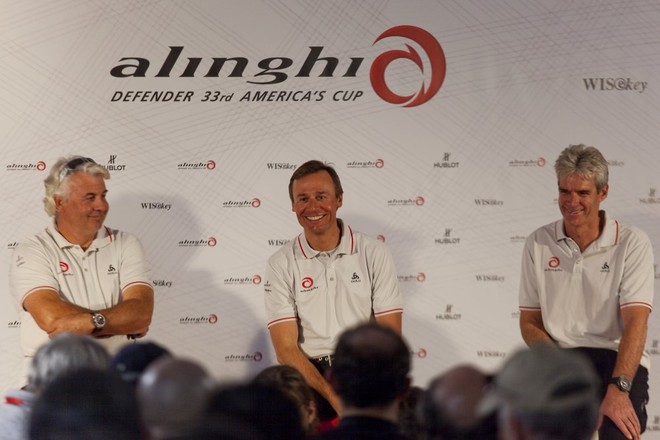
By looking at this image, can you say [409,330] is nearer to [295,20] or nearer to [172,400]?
[295,20]

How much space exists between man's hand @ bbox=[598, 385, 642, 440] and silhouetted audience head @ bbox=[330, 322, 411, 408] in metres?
2.36

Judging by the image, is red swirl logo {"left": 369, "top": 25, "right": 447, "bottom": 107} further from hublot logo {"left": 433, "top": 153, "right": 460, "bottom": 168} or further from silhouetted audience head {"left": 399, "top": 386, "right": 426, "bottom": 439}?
silhouetted audience head {"left": 399, "top": 386, "right": 426, "bottom": 439}

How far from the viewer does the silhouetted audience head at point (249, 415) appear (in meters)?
1.95

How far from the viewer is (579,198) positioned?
493cm

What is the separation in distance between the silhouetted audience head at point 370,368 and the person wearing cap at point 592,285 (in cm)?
241

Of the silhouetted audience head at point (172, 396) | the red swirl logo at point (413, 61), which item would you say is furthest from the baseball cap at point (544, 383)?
the red swirl logo at point (413, 61)

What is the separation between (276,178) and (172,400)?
13.6 ft

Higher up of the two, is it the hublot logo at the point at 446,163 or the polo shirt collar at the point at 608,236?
the hublot logo at the point at 446,163

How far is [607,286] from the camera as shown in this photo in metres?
5.07

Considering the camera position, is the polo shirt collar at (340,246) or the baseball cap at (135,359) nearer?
the baseball cap at (135,359)

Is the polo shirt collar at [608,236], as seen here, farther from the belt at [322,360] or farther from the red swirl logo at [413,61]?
the red swirl logo at [413,61]

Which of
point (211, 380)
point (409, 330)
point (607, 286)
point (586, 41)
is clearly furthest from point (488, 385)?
point (586, 41)

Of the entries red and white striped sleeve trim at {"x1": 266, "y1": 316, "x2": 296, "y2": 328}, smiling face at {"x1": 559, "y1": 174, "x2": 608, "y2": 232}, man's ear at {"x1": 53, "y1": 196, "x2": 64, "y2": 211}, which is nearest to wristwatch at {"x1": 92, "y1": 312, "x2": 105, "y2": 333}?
man's ear at {"x1": 53, "y1": 196, "x2": 64, "y2": 211}

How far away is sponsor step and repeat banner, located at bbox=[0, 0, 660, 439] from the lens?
628 centimetres
